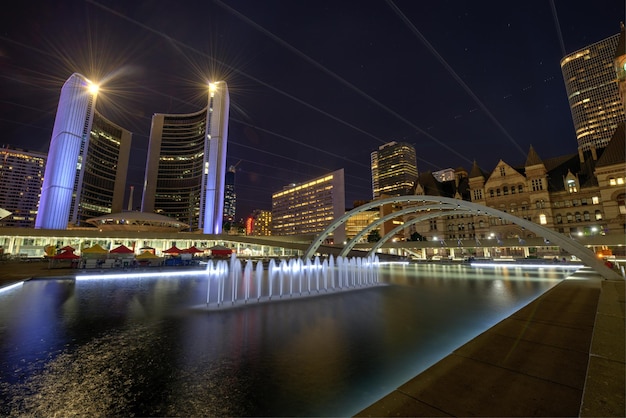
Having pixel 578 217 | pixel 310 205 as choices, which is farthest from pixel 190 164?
pixel 578 217

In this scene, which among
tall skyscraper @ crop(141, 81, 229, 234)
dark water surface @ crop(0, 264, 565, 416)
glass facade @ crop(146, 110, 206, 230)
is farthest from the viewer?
glass facade @ crop(146, 110, 206, 230)

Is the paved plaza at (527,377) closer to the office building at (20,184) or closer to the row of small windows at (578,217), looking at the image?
the row of small windows at (578,217)

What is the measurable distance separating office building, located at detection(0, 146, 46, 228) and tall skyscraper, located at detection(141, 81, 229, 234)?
12056cm

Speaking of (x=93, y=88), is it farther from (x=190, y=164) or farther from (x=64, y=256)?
(x=64, y=256)

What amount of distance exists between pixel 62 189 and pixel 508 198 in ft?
387

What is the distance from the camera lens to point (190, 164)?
4673 inches

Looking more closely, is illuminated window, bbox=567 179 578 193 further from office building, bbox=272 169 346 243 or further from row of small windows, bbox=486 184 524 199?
office building, bbox=272 169 346 243

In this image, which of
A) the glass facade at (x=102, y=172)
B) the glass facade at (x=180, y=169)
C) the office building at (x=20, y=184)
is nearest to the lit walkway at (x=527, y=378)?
the glass facade at (x=102, y=172)

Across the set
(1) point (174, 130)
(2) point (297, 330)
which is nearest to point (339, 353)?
(2) point (297, 330)

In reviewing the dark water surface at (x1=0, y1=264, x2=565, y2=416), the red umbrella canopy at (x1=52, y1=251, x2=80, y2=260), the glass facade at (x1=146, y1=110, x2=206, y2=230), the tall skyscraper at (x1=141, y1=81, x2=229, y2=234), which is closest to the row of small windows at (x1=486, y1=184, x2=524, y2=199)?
the dark water surface at (x1=0, y1=264, x2=565, y2=416)

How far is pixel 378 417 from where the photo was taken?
3242mm

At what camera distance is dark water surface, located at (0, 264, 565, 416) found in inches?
189

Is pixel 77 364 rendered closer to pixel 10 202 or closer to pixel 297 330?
pixel 297 330

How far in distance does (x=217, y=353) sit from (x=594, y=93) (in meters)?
190
